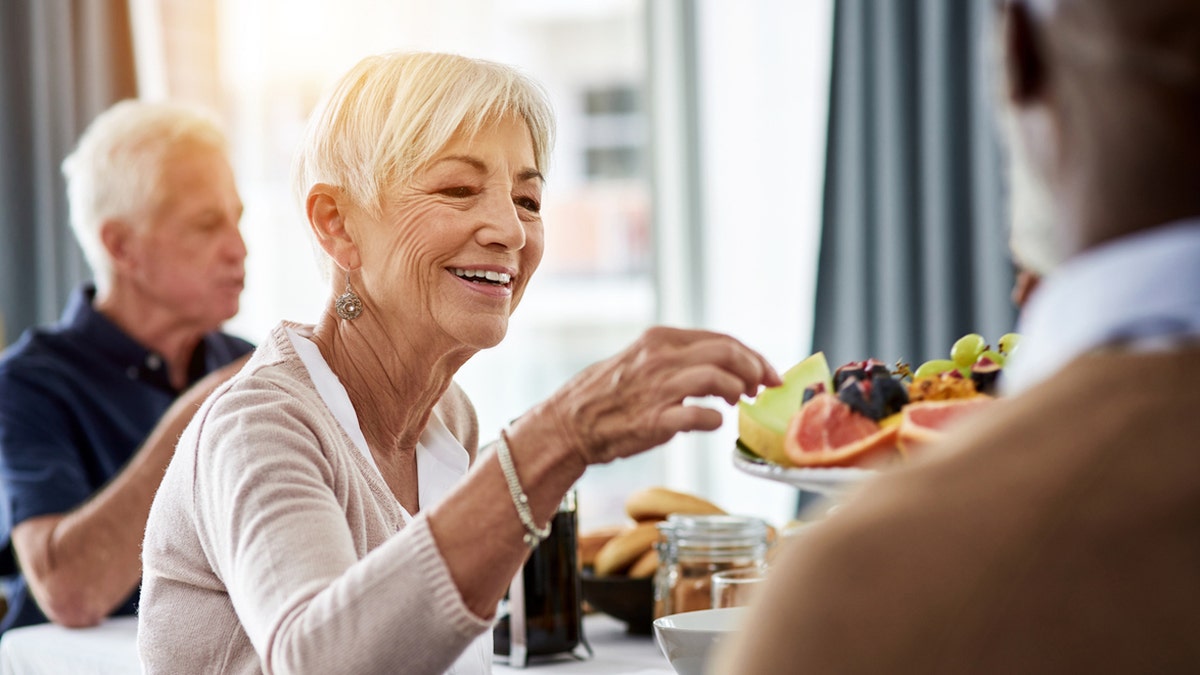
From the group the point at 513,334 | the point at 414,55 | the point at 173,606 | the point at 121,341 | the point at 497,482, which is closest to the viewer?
the point at 497,482

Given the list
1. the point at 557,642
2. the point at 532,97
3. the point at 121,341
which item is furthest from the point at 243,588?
the point at 121,341

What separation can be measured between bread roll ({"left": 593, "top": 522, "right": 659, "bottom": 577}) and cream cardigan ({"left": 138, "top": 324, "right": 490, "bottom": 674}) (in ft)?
1.44

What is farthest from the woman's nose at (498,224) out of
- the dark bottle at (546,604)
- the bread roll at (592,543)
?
the bread roll at (592,543)

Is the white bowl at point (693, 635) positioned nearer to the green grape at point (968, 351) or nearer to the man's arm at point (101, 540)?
the green grape at point (968, 351)

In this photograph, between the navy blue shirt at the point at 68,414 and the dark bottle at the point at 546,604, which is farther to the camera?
the navy blue shirt at the point at 68,414

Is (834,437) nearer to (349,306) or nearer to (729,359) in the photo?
(729,359)

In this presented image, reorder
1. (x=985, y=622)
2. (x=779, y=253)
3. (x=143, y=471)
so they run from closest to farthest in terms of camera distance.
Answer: (x=985, y=622)
(x=143, y=471)
(x=779, y=253)

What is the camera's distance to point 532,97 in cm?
145

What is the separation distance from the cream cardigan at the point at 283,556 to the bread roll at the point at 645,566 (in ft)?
1.44

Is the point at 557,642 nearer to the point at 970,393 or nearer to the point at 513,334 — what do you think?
the point at 970,393

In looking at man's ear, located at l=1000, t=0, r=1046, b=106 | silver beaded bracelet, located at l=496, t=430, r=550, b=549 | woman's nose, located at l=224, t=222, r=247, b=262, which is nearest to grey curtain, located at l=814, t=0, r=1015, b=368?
woman's nose, located at l=224, t=222, r=247, b=262

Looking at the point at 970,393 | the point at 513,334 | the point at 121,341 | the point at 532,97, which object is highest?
the point at 532,97

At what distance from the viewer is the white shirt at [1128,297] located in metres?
0.51

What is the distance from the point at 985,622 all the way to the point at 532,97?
3.45 feet
